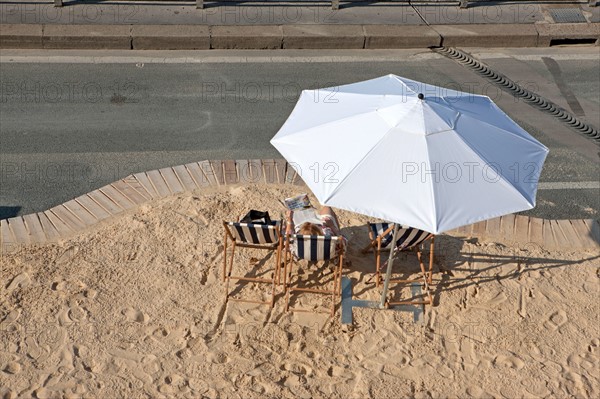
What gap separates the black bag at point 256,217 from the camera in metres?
7.66

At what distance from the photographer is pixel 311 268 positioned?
7883 millimetres

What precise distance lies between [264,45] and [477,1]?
445cm

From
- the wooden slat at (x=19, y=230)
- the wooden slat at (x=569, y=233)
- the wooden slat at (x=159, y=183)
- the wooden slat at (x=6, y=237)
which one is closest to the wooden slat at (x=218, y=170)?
the wooden slat at (x=159, y=183)

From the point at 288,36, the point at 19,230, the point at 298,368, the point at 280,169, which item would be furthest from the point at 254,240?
the point at 288,36

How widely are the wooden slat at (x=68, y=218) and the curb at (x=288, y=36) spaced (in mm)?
4753

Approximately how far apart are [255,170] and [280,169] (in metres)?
0.31

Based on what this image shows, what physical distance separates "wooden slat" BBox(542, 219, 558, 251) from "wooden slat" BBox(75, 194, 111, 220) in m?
4.93

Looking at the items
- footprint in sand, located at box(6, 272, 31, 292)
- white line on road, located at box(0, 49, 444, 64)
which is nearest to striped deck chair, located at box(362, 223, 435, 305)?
footprint in sand, located at box(6, 272, 31, 292)

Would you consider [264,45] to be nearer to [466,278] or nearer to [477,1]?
[477,1]

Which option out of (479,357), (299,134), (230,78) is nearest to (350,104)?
(299,134)

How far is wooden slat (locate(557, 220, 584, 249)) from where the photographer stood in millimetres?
8469

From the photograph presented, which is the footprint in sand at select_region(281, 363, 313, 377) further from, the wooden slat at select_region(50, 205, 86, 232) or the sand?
the wooden slat at select_region(50, 205, 86, 232)

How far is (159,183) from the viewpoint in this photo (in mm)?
8992

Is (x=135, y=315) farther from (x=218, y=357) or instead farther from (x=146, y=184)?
(x=146, y=184)
